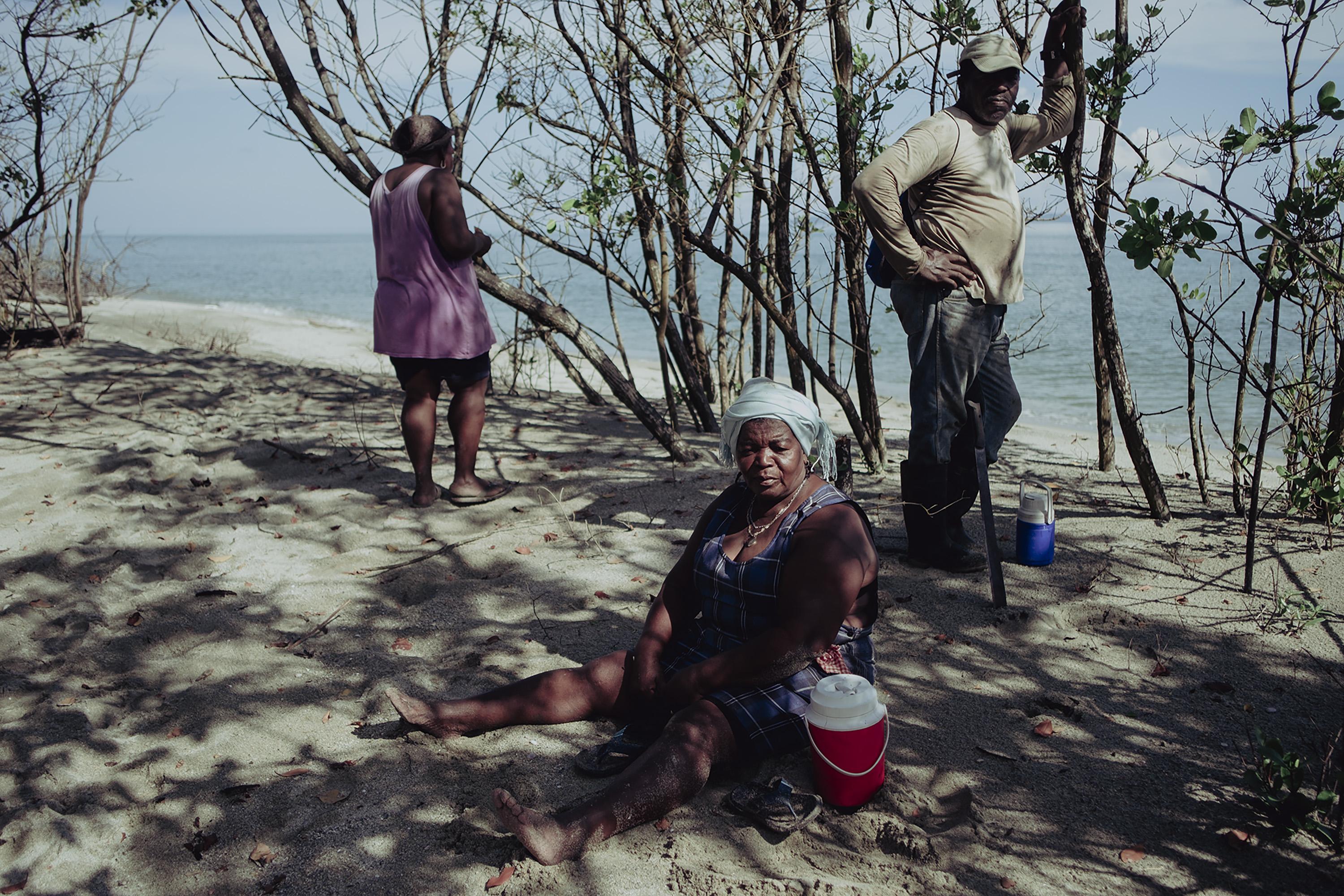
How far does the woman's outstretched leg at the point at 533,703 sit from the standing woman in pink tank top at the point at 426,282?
2.10 metres

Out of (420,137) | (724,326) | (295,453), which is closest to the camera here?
(420,137)

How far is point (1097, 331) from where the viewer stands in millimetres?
4789

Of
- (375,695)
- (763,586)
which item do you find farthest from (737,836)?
(375,695)

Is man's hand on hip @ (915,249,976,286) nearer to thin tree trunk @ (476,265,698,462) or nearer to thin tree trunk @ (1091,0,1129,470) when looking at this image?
thin tree trunk @ (1091,0,1129,470)

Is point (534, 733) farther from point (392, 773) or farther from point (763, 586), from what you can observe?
point (763, 586)

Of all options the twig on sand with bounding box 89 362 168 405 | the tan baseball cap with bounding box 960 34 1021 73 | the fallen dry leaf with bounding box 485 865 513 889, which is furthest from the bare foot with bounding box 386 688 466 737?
the twig on sand with bounding box 89 362 168 405

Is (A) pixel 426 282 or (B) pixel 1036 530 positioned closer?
(B) pixel 1036 530

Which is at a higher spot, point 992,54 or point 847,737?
point 992,54

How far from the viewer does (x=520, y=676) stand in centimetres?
337

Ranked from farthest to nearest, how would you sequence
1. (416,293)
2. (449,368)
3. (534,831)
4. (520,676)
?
(449,368), (416,293), (520,676), (534,831)

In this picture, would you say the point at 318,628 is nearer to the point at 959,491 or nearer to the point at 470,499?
the point at 470,499

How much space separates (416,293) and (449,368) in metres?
0.42

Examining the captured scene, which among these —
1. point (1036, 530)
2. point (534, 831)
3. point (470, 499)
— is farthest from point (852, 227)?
point (534, 831)

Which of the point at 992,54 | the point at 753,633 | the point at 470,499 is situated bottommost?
the point at 470,499
